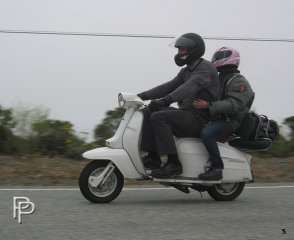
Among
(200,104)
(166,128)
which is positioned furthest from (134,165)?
(200,104)

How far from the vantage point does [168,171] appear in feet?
19.7

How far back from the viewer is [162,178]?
19.7 ft

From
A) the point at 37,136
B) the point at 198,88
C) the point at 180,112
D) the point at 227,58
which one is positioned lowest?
the point at 37,136

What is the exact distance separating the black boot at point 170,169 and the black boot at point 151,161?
5.6 inches

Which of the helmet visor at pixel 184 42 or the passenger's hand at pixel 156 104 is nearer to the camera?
the passenger's hand at pixel 156 104

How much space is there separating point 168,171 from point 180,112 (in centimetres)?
66

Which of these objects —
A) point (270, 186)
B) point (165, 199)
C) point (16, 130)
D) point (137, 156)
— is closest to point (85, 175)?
point (137, 156)

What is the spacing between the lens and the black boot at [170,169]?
5.98 meters

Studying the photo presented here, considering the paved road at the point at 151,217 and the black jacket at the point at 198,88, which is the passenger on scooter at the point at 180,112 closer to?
the black jacket at the point at 198,88

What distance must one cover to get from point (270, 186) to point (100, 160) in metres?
2.84

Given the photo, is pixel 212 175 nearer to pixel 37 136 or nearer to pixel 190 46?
pixel 190 46

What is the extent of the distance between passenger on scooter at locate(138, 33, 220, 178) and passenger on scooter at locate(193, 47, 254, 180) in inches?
5.1

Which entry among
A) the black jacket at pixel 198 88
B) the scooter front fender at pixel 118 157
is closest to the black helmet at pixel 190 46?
the black jacket at pixel 198 88

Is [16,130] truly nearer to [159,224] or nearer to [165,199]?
[165,199]
